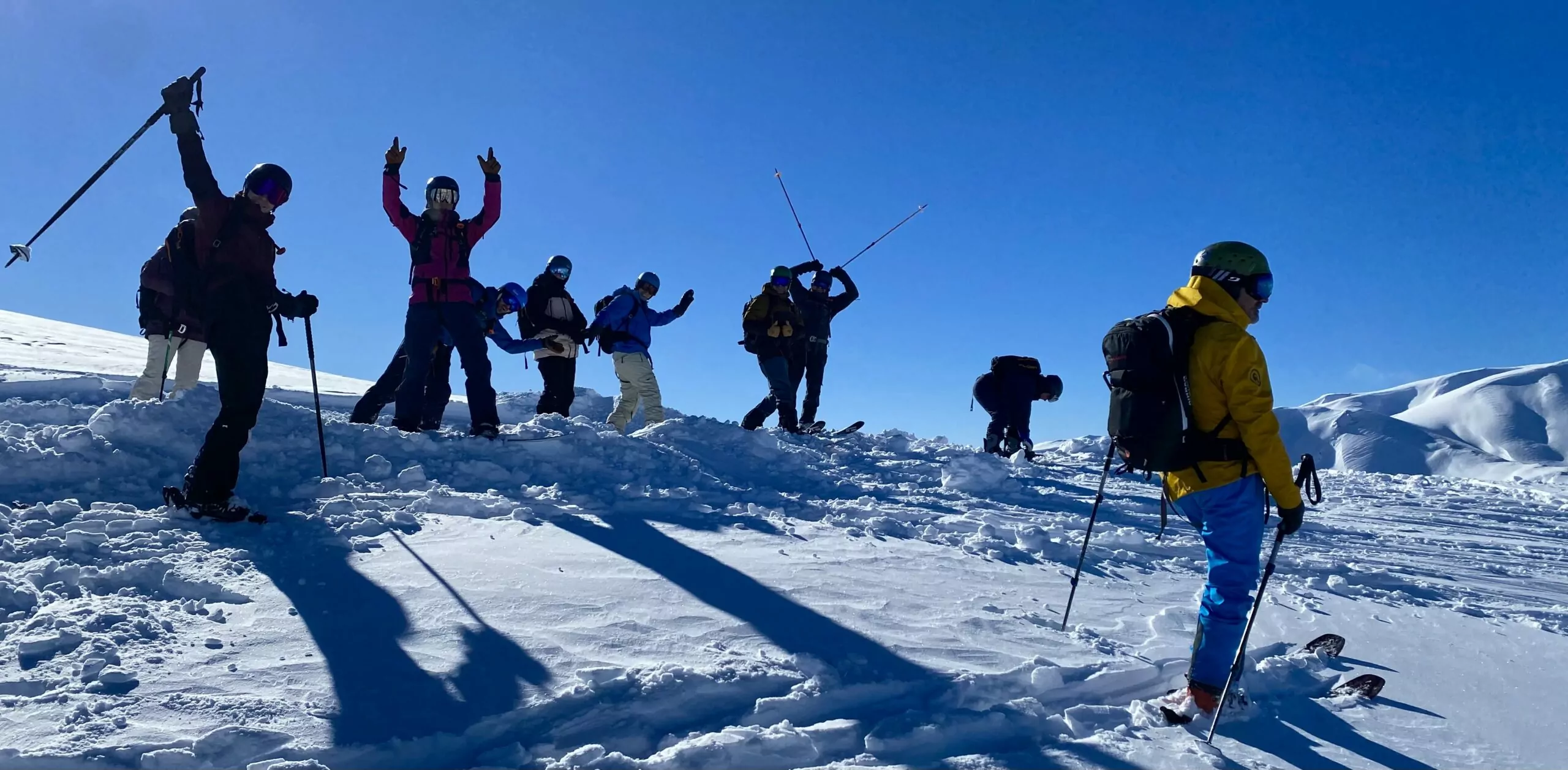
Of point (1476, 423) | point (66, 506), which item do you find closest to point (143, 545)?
point (66, 506)

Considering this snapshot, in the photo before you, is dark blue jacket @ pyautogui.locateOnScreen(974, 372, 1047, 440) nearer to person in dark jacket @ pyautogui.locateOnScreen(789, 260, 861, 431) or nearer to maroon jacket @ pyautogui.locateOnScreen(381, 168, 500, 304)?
person in dark jacket @ pyautogui.locateOnScreen(789, 260, 861, 431)

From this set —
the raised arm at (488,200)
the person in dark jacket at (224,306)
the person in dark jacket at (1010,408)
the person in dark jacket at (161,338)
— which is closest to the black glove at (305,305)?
the person in dark jacket at (224,306)

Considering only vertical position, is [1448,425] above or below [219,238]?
above

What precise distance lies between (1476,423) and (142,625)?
4128 inches

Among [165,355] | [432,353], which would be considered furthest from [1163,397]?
[165,355]

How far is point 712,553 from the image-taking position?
17.1 feet

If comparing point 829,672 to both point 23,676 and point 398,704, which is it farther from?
point 23,676

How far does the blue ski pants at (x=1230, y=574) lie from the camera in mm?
3418

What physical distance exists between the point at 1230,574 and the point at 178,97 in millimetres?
6126

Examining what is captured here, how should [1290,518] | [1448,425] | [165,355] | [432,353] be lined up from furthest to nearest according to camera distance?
1. [1448,425]
2. [165,355]
3. [432,353]
4. [1290,518]

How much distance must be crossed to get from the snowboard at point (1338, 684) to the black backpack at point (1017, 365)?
28.1 feet

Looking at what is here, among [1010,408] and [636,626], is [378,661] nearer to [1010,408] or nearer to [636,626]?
[636,626]

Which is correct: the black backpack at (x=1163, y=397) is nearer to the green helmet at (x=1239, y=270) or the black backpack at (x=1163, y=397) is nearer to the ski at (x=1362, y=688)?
the green helmet at (x=1239, y=270)

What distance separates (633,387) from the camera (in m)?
10.3
